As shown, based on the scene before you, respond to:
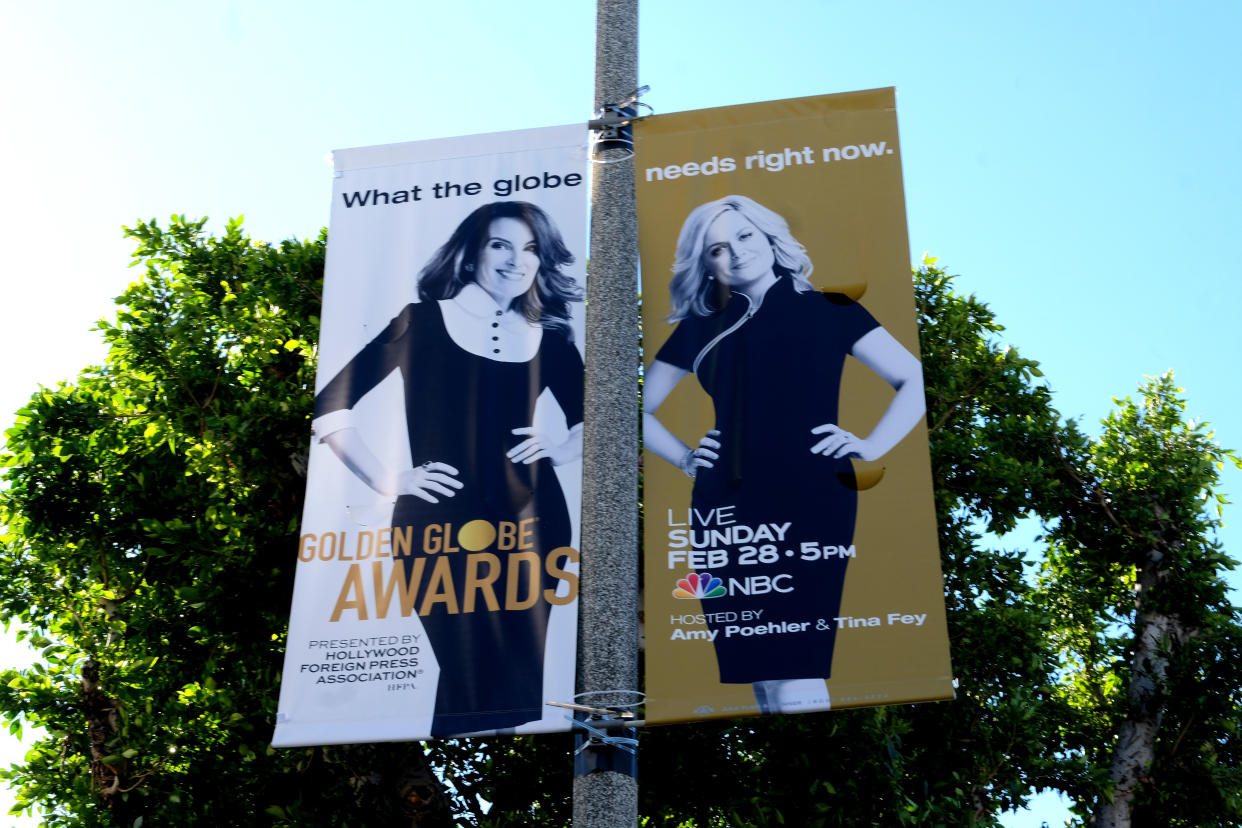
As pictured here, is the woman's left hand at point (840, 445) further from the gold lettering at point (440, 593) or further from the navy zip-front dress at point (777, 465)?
the gold lettering at point (440, 593)

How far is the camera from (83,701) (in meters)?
12.7

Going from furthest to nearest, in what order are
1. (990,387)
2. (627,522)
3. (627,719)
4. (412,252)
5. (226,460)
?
(990,387), (226,460), (412,252), (627,522), (627,719)

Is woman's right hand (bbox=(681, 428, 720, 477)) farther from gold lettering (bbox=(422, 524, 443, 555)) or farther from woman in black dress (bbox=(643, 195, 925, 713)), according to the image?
gold lettering (bbox=(422, 524, 443, 555))

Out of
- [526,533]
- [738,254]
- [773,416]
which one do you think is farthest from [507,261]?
[773,416]

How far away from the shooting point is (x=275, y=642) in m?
13.1

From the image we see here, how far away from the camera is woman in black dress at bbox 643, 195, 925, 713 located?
654 centimetres

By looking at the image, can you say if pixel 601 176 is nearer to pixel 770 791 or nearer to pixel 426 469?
pixel 426 469

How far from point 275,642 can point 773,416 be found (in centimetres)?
770

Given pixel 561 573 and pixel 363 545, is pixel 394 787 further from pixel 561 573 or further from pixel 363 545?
pixel 561 573

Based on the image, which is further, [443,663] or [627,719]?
[443,663]

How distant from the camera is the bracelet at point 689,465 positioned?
6.93 meters

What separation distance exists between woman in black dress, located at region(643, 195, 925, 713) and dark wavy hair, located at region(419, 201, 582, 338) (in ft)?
2.68

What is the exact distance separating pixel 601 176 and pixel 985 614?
745 centimetres

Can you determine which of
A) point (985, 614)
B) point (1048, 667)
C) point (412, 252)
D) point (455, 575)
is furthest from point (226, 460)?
point (1048, 667)
